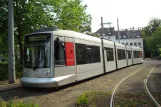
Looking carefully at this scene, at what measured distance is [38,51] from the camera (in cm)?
1211

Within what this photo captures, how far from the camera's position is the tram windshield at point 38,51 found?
11.9 meters

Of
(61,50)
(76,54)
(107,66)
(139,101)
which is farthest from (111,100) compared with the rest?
(107,66)

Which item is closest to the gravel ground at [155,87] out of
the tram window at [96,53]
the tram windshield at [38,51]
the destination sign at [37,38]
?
the tram window at [96,53]

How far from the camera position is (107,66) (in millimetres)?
20500

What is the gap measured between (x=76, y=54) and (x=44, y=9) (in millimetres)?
8147

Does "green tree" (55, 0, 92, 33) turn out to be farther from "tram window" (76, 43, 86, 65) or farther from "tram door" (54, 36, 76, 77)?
"tram door" (54, 36, 76, 77)

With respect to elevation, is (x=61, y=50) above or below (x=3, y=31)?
below

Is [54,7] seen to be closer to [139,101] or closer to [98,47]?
[98,47]

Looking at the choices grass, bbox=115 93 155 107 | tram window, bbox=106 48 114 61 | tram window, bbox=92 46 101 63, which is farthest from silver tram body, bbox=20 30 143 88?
tram window, bbox=106 48 114 61

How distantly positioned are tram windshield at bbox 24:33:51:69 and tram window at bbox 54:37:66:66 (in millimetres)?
352

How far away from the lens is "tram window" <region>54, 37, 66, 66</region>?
1200cm

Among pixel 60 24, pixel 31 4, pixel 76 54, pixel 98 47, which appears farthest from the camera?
pixel 60 24

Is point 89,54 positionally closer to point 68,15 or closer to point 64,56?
point 64,56

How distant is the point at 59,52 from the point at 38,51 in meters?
1.03
